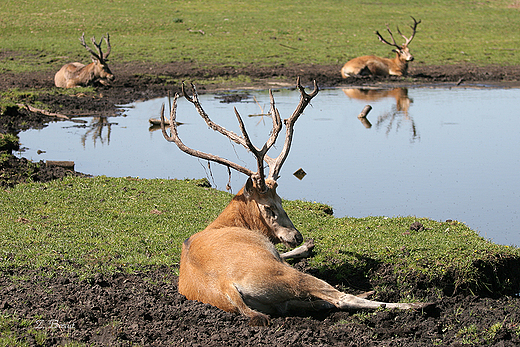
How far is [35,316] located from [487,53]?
102 ft

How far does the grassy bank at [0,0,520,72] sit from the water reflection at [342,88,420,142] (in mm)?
5891

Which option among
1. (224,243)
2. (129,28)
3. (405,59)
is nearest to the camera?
(224,243)

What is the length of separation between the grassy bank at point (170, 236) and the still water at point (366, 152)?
3.62ft

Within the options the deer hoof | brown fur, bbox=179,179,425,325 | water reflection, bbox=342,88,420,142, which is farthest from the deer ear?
water reflection, bbox=342,88,420,142

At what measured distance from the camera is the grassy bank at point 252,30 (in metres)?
30.4

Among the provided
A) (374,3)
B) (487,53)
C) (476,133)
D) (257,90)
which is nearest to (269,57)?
(257,90)

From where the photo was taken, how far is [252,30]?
120ft

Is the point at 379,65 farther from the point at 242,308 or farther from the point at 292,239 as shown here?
the point at 242,308

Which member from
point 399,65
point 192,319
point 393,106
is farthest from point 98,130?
point 399,65

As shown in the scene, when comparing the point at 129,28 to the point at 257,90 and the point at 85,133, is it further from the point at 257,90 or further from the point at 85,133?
the point at 85,133

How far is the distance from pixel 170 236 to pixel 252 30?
30445 millimetres

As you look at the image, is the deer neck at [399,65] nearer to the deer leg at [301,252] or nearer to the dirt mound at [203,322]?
the deer leg at [301,252]

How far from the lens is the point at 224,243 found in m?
5.46

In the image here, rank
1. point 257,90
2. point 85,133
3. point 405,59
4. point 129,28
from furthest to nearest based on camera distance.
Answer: point 129,28, point 405,59, point 257,90, point 85,133
